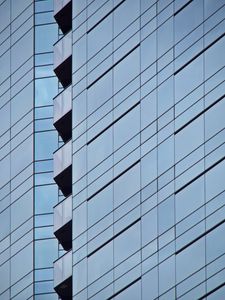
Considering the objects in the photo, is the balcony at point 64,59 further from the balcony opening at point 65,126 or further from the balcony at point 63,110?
the balcony opening at point 65,126

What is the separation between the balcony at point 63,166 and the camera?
92.7 m

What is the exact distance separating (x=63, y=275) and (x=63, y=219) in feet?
9.75

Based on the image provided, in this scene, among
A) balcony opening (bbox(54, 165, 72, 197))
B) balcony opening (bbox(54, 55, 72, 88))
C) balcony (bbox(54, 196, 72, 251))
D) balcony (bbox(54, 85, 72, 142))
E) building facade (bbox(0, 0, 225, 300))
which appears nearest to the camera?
building facade (bbox(0, 0, 225, 300))

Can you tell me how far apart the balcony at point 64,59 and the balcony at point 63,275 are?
35.6 ft

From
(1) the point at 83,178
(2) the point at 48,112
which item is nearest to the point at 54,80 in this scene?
(2) the point at 48,112

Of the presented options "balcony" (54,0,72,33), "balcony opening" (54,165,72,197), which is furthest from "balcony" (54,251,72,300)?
"balcony" (54,0,72,33)

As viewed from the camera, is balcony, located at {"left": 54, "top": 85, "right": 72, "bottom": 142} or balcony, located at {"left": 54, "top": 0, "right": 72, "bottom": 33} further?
balcony, located at {"left": 54, "top": 0, "right": 72, "bottom": 33}

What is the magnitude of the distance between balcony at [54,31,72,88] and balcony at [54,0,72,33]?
6.32 feet

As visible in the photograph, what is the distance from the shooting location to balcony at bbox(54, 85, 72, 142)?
93.8 metres

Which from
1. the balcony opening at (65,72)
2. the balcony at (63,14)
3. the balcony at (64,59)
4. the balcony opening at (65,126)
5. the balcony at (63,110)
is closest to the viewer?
the balcony at (63,110)

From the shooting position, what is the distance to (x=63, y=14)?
321ft

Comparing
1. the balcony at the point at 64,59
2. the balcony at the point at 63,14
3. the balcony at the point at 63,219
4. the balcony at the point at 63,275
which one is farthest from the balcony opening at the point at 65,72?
the balcony at the point at 63,275

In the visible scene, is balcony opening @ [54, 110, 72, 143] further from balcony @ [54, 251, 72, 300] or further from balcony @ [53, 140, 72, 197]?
balcony @ [54, 251, 72, 300]

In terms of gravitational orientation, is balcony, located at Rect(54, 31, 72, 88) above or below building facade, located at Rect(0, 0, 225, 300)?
above
